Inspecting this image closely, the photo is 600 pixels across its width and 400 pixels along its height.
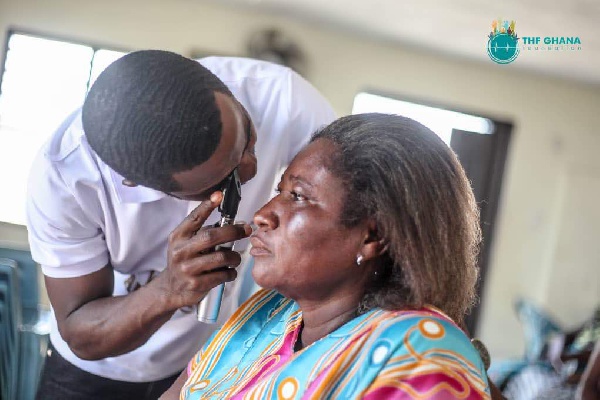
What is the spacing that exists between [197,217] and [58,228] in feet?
1.38

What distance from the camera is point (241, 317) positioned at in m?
1.56

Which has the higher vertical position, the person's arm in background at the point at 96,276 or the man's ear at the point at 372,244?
the man's ear at the point at 372,244

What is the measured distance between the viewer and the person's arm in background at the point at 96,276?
1380 mm

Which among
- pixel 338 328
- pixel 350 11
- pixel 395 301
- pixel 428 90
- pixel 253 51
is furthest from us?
pixel 428 90

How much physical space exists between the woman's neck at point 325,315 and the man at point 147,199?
0.18 metres

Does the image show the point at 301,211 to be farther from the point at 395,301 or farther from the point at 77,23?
the point at 77,23

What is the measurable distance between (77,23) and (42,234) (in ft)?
15.6

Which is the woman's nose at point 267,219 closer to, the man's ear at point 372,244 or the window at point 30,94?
the man's ear at point 372,244

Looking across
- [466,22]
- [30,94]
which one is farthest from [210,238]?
[30,94]

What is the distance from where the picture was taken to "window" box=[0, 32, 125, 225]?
19.4 feet

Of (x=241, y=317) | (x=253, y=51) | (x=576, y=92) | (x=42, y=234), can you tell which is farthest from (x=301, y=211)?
(x=576, y=92)

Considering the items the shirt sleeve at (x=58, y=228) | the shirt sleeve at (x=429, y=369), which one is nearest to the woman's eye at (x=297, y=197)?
the shirt sleeve at (x=429, y=369)

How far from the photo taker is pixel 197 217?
4.47 feet

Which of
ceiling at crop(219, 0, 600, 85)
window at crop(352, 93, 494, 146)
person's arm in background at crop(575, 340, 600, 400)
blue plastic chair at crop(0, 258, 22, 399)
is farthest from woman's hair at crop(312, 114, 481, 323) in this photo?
window at crop(352, 93, 494, 146)
